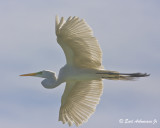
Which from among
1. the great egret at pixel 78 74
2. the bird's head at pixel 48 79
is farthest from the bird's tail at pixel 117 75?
the bird's head at pixel 48 79

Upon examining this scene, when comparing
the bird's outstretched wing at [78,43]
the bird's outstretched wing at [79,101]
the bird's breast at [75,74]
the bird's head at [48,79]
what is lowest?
the bird's outstretched wing at [79,101]

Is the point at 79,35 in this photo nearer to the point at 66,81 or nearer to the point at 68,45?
the point at 68,45

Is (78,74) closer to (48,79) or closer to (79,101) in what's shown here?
(48,79)

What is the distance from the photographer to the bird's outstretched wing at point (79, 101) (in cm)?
1205

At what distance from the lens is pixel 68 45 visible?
1145 cm

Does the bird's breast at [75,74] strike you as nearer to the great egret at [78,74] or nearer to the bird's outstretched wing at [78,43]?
the great egret at [78,74]

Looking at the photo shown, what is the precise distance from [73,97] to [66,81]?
24.9 inches

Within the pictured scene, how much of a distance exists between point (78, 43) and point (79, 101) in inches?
71.1

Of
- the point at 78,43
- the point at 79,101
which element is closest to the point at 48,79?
the point at 79,101

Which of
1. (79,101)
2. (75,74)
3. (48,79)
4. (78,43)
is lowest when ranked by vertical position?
(79,101)

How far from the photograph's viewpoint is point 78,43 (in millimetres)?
11352

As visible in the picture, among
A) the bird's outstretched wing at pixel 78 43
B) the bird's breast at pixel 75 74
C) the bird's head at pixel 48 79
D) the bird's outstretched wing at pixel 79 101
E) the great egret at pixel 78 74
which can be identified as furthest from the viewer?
the bird's outstretched wing at pixel 79 101

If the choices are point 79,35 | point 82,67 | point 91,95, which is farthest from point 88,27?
point 91,95

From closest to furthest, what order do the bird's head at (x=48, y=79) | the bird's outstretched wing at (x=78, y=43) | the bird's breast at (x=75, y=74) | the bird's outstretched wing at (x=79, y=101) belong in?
1. the bird's outstretched wing at (x=78, y=43)
2. the bird's breast at (x=75, y=74)
3. the bird's head at (x=48, y=79)
4. the bird's outstretched wing at (x=79, y=101)
